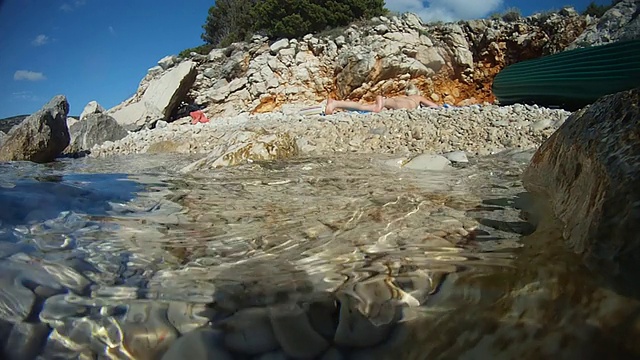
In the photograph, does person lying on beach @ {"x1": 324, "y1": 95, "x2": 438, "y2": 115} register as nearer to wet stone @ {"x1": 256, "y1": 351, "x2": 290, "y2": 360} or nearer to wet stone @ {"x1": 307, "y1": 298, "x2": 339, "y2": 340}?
wet stone @ {"x1": 307, "y1": 298, "x2": 339, "y2": 340}

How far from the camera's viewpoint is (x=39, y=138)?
25.1 ft

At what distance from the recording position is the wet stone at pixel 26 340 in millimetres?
674

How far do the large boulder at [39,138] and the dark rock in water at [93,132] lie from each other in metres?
1.29

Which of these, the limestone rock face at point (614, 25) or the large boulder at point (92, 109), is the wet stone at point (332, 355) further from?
the large boulder at point (92, 109)

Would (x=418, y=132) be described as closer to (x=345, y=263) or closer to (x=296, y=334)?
(x=345, y=263)

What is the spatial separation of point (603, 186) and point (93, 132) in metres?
11.5

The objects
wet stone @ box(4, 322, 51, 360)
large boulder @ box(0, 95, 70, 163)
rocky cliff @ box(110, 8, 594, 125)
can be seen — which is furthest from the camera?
rocky cliff @ box(110, 8, 594, 125)

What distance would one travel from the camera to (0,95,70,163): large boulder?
7.39 meters

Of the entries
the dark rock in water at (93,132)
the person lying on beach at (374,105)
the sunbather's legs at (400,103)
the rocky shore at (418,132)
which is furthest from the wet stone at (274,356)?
the dark rock in water at (93,132)

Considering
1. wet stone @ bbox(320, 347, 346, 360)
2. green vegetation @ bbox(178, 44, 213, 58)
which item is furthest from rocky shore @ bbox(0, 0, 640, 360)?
green vegetation @ bbox(178, 44, 213, 58)

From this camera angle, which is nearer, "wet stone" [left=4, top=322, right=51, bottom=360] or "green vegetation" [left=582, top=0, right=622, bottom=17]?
"wet stone" [left=4, top=322, right=51, bottom=360]

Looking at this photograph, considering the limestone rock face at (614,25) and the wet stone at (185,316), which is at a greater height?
the limestone rock face at (614,25)

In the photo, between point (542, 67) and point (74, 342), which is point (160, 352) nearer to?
point (74, 342)

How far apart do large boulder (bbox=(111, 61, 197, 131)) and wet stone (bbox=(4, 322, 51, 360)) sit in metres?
14.3
